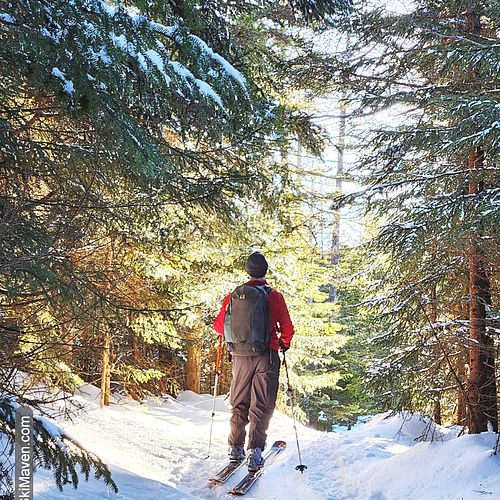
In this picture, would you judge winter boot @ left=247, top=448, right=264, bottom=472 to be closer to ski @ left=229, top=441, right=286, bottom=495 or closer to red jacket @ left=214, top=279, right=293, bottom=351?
ski @ left=229, top=441, right=286, bottom=495

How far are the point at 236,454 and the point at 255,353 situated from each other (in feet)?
4.10

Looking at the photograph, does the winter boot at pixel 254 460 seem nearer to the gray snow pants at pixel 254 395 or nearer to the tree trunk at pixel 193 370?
the gray snow pants at pixel 254 395

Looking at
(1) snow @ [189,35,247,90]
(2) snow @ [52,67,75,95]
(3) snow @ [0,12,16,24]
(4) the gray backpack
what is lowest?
(4) the gray backpack

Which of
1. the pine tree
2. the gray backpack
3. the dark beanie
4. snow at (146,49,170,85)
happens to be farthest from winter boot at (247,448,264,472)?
snow at (146,49,170,85)

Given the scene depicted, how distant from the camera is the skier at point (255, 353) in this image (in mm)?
5859

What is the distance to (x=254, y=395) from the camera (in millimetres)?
5961

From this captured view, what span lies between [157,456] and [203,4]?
5750 millimetres

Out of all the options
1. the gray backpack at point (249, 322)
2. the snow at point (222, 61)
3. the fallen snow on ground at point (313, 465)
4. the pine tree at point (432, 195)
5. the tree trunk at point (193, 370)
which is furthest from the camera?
the tree trunk at point (193, 370)

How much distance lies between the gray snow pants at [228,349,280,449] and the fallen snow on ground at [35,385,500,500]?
492mm

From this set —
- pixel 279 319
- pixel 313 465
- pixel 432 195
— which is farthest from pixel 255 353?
pixel 432 195

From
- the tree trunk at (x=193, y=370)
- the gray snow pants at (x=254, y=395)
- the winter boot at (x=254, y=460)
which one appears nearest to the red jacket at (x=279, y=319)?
the gray snow pants at (x=254, y=395)

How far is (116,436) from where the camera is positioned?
731 centimetres

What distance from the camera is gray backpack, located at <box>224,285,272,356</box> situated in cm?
585

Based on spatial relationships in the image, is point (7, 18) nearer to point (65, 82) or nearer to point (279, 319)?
point (65, 82)
